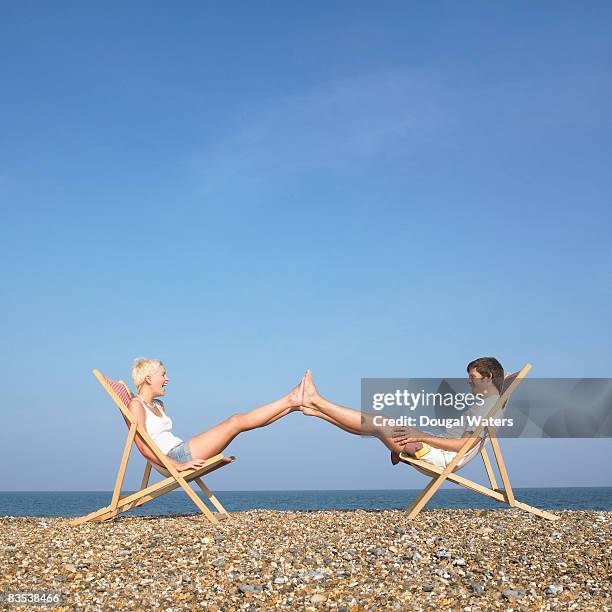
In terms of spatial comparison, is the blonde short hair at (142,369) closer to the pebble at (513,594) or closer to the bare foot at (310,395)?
the bare foot at (310,395)

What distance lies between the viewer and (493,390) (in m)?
7.65

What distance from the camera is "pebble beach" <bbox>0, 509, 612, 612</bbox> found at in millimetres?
4770

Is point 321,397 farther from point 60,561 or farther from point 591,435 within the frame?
point 591,435

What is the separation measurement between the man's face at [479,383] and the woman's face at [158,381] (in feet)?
11.7

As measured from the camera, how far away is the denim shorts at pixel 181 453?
7.82m

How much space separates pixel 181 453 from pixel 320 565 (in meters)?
2.91

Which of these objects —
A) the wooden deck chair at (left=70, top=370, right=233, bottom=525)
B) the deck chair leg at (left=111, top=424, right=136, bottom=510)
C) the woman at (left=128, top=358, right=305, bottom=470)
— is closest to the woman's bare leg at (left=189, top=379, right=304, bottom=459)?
the woman at (left=128, top=358, right=305, bottom=470)

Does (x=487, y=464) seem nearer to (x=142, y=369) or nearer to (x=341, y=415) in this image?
(x=341, y=415)

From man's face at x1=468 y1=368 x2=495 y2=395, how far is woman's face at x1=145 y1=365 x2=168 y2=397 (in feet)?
11.7

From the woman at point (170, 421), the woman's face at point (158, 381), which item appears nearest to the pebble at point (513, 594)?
the woman at point (170, 421)

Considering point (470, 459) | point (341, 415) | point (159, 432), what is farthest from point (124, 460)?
point (470, 459)

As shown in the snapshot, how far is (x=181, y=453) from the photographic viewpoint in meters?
7.86

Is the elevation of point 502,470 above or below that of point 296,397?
below

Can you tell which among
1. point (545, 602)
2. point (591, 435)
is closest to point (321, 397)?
point (545, 602)
